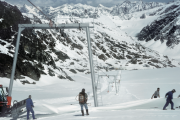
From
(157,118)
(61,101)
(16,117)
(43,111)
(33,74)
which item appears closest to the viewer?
(157,118)

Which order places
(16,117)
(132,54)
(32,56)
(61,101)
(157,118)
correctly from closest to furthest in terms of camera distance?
(157,118)
(16,117)
(61,101)
(32,56)
(132,54)

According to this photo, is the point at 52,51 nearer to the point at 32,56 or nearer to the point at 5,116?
the point at 32,56

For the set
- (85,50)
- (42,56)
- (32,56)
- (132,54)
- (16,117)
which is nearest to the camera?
(16,117)

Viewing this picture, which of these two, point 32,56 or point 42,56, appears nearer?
point 32,56

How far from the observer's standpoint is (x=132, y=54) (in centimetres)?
14625

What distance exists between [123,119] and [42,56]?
3323cm

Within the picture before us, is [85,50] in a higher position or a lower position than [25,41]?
higher

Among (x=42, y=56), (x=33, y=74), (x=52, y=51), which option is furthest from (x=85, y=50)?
(x=33, y=74)

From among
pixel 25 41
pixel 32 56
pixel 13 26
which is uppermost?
pixel 13 26

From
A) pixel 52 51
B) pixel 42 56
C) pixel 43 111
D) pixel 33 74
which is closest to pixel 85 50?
pixel 52 51

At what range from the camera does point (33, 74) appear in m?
31.1

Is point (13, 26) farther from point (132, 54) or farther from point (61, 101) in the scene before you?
point (132, 54)

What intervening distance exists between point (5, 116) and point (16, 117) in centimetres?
105

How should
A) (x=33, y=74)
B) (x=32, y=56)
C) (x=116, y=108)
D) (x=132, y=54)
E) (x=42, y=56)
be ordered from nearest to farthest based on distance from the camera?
(x=116, y=108) → (x=33, y=74) → (x=32, y=56) → (x=42, y=56) → (x=132, y=54)
